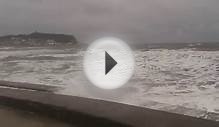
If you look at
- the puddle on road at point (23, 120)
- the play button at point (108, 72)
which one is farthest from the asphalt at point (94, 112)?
the play button at point (108, 72)

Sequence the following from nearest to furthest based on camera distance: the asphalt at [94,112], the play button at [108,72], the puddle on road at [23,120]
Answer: the asphalt at [94,112] < the puddle on road at [23,120] < the play button at [108,72]

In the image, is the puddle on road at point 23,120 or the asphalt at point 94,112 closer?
the asphalt at point 94,112

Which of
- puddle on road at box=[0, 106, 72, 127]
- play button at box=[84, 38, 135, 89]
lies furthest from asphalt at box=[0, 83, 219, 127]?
play button at box=[84, 38, 135, 89]

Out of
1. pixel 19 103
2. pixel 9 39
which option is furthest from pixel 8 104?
pixel 9 39

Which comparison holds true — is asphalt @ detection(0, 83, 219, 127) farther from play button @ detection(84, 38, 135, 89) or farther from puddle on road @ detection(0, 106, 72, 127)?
play button @ detection(84, 38, 135, 89)

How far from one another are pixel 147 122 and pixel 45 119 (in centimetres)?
80

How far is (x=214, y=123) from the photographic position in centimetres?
162

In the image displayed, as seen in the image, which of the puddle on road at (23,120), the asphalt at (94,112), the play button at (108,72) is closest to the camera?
the asphalt at (94,112)

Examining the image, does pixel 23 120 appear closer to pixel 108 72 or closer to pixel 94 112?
pixel 94 112

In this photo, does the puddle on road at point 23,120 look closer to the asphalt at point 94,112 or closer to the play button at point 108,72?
the asphalt at point 94,112

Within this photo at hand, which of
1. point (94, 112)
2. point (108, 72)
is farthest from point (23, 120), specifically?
point (108, 72)

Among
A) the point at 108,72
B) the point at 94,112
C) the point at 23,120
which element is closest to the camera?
the point at 94,112

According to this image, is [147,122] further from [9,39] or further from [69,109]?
[9,39]

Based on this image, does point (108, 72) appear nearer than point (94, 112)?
No
